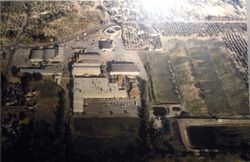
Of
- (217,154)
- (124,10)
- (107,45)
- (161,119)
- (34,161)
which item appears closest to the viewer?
(34,161)

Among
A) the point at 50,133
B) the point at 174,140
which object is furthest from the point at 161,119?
the point at 50,133

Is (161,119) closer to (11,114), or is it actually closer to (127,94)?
(127,94)

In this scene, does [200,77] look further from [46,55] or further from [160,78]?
[46,55]

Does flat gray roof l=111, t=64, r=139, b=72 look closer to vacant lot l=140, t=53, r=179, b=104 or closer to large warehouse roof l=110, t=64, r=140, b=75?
large warehouse roof l=110, t=64, r=140, b=75

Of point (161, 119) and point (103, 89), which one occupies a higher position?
point (103, 89)

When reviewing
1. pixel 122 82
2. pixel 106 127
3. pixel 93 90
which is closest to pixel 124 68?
pixel 122 82

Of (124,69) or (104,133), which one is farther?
(124,69)
